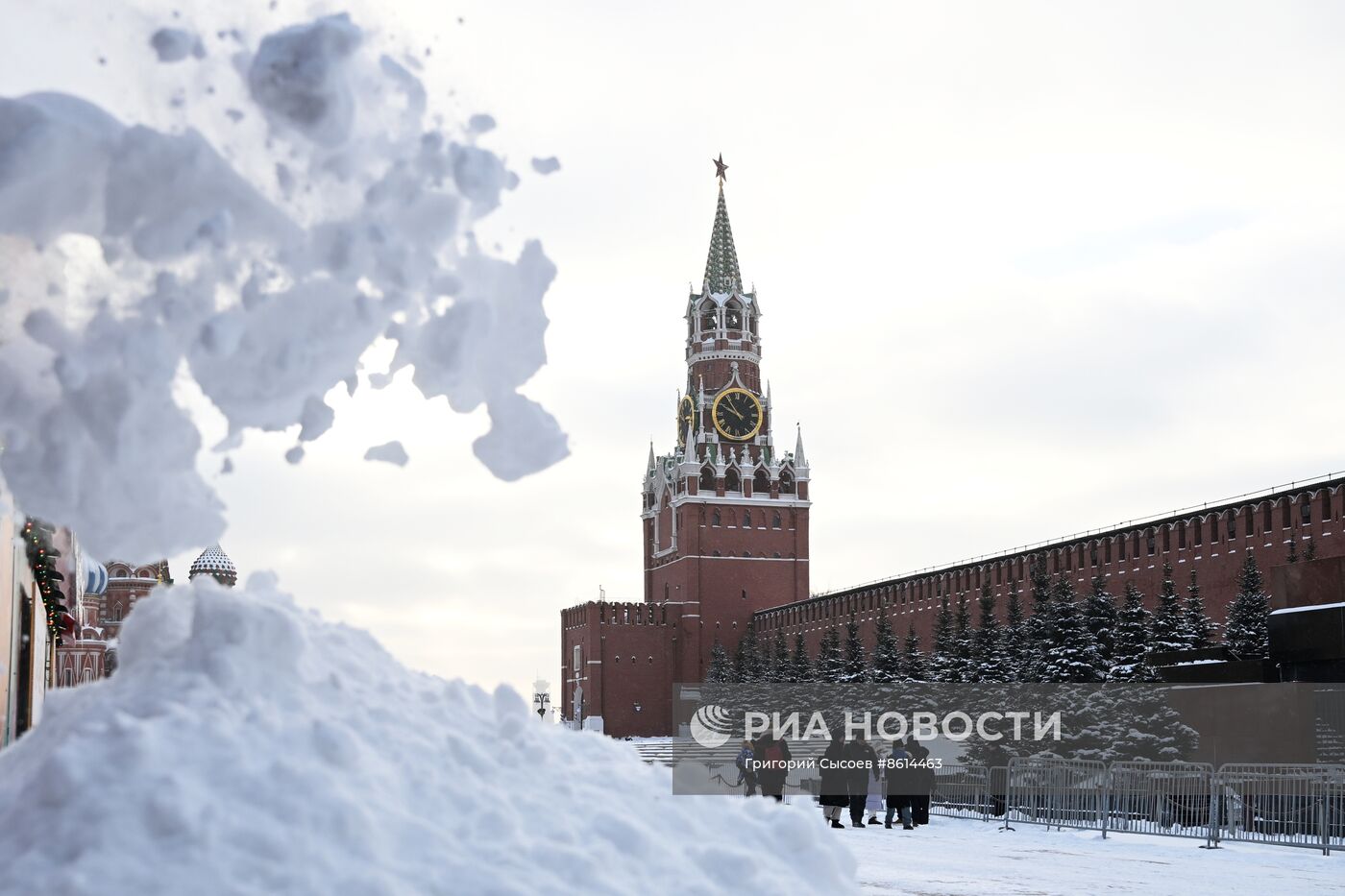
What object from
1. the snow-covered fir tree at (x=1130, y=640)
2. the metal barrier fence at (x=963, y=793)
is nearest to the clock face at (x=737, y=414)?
the snow-covered fir tree at (x=1130, y=640)

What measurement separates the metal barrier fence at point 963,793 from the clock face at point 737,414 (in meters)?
53.2

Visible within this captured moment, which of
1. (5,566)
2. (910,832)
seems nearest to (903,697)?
(910,832)

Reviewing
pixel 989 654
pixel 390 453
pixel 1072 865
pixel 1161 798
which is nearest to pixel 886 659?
pixel 989 654

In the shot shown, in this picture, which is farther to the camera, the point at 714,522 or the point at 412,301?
the point at 714,522

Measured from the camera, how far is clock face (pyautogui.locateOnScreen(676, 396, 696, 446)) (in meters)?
75.1

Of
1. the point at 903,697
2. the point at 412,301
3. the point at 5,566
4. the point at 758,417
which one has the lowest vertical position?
the point at 903,697

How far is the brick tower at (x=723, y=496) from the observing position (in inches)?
2798

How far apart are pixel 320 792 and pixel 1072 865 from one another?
941 centimetres

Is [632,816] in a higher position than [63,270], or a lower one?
lower

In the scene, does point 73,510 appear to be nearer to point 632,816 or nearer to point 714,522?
point 632,816

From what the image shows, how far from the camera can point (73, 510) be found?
4922 mm

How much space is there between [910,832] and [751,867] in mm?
11594

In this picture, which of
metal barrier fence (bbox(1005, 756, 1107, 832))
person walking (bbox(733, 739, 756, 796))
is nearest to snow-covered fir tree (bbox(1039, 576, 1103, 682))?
person walking (bbox(733, 739, 756, 796))

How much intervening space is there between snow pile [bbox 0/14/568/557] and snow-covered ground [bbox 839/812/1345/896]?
609 centimetres
